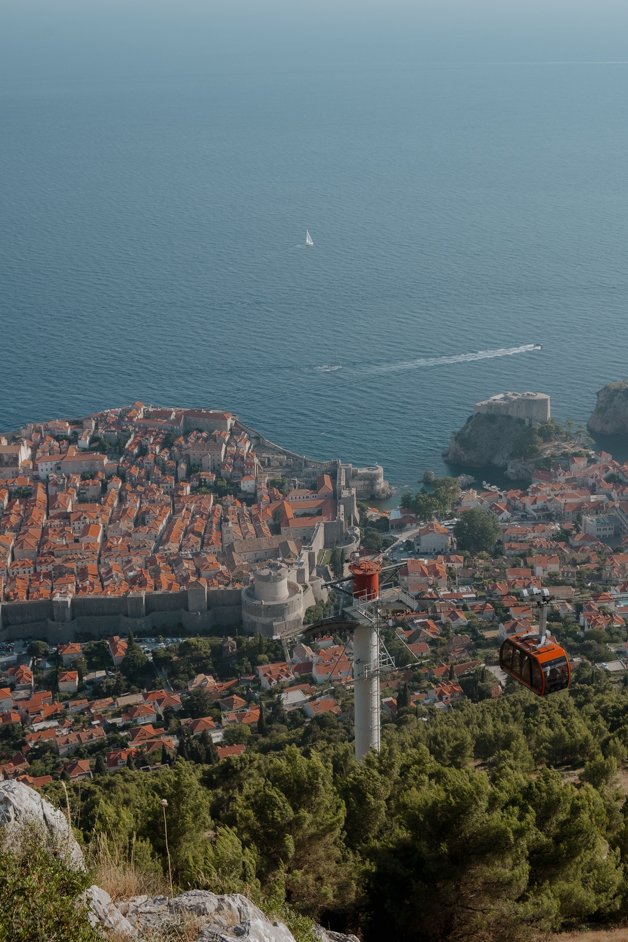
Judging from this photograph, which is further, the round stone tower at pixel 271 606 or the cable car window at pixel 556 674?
the round stone tower at pixel 271 606

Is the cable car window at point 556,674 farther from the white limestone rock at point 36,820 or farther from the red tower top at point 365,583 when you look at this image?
the white limestone rock at point 36,820

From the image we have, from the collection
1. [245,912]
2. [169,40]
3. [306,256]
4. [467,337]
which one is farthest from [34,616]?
[169,40]

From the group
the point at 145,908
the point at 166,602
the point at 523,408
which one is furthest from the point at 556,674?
the point at 523,408

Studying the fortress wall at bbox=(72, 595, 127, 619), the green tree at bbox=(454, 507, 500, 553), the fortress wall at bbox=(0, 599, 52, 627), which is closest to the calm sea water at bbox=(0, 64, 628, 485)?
the green tree at bbox=(454, 507, 500, 553)

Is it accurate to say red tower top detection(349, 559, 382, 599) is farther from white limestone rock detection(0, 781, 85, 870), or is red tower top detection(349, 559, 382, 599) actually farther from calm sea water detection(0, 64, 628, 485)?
calm sea water detection(0, 64, 628, 485)

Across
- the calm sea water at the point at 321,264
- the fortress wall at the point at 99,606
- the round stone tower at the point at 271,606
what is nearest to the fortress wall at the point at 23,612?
the fortress wall at the point at 99,606

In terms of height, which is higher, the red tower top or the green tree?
the red tower top
